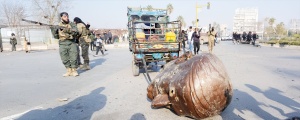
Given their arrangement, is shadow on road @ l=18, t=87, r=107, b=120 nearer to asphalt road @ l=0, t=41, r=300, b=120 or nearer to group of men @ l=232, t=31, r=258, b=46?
asphalt road @ l=0, t=41, r=300, b=120

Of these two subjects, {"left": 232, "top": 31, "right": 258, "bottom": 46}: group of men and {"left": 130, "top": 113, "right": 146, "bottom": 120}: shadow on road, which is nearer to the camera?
{"left": 130, "top": 113, "right": 146, "bottom": 120}: shadow on road

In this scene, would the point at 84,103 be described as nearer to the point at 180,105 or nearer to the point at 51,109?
the point at 51,109

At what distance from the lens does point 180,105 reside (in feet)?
11.0

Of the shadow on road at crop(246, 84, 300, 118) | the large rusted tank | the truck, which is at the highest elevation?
the truck

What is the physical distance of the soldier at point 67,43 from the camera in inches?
270

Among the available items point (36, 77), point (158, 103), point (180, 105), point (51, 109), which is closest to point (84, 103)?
Answer: point (51, 109)

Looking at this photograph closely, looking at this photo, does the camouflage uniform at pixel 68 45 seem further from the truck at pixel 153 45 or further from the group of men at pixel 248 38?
the group of men at pixel 248 38

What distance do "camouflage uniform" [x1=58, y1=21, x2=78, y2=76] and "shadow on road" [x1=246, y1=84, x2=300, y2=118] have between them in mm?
5285

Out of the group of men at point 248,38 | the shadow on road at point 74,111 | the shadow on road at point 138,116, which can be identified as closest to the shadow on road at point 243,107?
the shadow on road at point 138,116

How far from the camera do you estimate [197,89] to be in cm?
316

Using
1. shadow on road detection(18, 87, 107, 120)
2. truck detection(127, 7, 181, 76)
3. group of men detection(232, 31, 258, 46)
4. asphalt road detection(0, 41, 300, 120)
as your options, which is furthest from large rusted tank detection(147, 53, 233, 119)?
group of men detection(232, 31, 258, 46)

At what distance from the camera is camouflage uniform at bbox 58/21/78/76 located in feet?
22.5

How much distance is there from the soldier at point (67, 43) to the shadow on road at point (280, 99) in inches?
208

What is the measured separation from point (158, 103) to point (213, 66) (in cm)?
104
